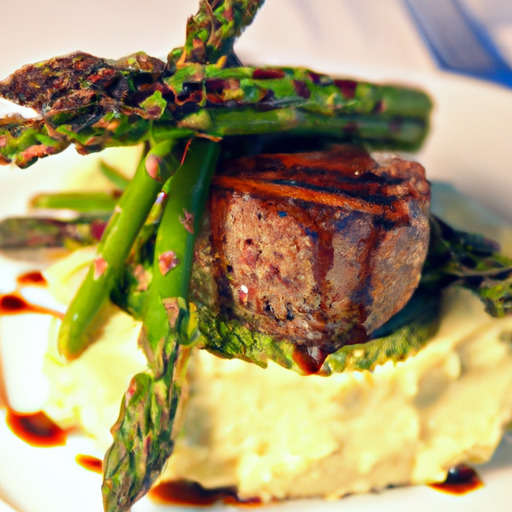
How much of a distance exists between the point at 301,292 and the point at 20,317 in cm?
154

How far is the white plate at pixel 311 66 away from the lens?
7.33 feet

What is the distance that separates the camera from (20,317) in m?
3.00

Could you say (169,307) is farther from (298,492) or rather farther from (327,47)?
(327,47)

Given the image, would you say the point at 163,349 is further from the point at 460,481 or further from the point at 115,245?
the point at 460,481

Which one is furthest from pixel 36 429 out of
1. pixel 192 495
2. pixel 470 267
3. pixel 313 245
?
pixel 470 267

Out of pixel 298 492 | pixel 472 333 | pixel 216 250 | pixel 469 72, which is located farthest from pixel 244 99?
pixel 469 72

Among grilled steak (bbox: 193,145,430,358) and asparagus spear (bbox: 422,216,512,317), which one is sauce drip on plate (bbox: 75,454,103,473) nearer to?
grilled steak (bbox: 193,145,430,358)

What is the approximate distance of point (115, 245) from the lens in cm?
247

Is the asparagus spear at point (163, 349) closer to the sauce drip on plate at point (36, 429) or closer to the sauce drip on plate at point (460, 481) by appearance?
the sauce drip on plate at point (36, 429)

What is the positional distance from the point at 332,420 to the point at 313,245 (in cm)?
64

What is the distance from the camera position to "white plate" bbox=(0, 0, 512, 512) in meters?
2.23

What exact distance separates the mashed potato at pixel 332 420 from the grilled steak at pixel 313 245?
0.19 metres

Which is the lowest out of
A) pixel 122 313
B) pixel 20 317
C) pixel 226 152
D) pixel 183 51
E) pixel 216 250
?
pixel 20 317

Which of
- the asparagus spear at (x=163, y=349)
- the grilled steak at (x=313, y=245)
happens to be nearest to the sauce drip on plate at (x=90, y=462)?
the asparagus spear at (x=163, y=349)
